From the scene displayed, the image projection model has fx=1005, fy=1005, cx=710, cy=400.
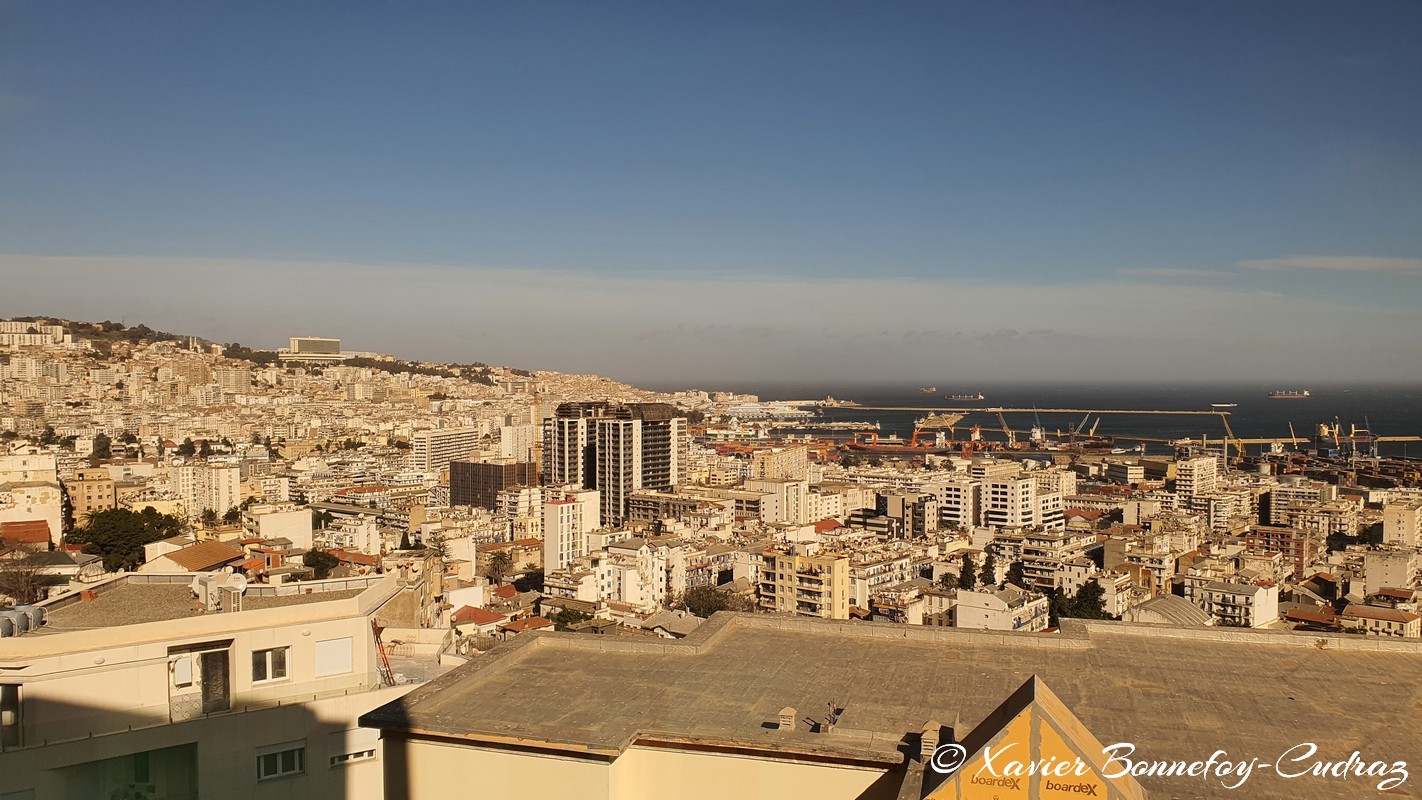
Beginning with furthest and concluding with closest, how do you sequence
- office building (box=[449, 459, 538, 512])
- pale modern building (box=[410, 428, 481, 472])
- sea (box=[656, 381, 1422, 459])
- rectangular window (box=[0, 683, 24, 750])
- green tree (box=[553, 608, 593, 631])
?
sea (box=[656, 381, 1422, 459]) < pale modern building (box=[410, 428, 481, 472]) < office building (box=[449, 459, 538, 512]) < green tree (box=[553, 608, 593, 631]) < rectangular window (box=[0, 683, 24, 750])

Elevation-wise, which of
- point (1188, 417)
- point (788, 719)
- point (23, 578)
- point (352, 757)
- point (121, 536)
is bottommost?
point (1188, 417)

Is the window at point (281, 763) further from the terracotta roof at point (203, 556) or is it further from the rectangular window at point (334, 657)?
the terracotta roof at point (203, 556)

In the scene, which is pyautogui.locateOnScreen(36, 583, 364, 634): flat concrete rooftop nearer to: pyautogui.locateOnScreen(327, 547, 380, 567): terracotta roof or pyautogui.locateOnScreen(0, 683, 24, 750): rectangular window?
pyautogui.locateOnScreen(0, 683, 24, 750): rectangular window

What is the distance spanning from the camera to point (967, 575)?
1503 cm

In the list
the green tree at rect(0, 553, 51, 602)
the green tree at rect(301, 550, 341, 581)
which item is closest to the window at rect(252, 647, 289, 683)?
the green tree at rect(0, 553, 51, 602)

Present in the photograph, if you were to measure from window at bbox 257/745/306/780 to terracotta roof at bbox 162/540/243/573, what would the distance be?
7835 mm

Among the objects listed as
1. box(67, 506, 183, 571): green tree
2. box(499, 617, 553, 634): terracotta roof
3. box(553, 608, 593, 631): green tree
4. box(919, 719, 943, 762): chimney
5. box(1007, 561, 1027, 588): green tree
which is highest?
box(919, 719, 943, 762): chimney

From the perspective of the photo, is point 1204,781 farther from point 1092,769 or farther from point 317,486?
point 317,486

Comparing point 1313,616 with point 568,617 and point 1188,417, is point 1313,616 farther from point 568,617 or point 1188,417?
point 1188,417

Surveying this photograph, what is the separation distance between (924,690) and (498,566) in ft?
50.4

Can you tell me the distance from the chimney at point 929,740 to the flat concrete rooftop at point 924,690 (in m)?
0.04

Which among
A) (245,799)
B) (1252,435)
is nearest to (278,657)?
(245,799)

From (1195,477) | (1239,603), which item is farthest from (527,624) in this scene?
(1195,477)

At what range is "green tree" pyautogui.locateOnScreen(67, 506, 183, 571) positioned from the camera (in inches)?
509
